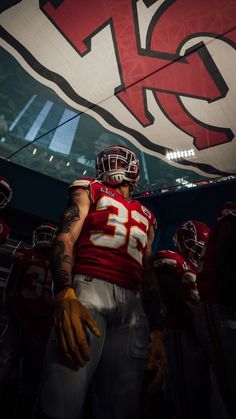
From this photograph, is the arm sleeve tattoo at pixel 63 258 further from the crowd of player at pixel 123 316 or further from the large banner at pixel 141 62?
the large banner at pixel 141 62

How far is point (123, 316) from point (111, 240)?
0.38 m

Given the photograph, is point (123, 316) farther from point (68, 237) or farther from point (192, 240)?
point (192, 240)

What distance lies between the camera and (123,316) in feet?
4.44

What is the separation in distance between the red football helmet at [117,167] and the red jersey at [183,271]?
3.52 ft

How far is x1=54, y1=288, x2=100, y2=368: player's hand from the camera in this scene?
108 centimetres

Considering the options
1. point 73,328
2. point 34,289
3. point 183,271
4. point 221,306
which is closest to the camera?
point 73,328

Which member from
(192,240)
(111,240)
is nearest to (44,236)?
(192,240)

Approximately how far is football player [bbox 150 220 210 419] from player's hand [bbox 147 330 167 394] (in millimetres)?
333

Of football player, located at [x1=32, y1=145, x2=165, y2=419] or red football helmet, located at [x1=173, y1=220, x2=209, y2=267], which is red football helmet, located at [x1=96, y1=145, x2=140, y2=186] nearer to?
football player, located at [x1=32, y1=145, x2=165, y2=419]

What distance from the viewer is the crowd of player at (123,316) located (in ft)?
3.67

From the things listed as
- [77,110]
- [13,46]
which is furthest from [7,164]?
[13,46]

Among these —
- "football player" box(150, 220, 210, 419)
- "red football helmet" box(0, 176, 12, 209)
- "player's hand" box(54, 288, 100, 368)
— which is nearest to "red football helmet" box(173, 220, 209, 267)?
"football player" box(150, 220, 210, 419)

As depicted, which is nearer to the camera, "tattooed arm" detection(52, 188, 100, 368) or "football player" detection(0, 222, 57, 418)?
"tattooed arm" detection(52, 188, 100, 368)

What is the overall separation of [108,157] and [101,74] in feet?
7.62
